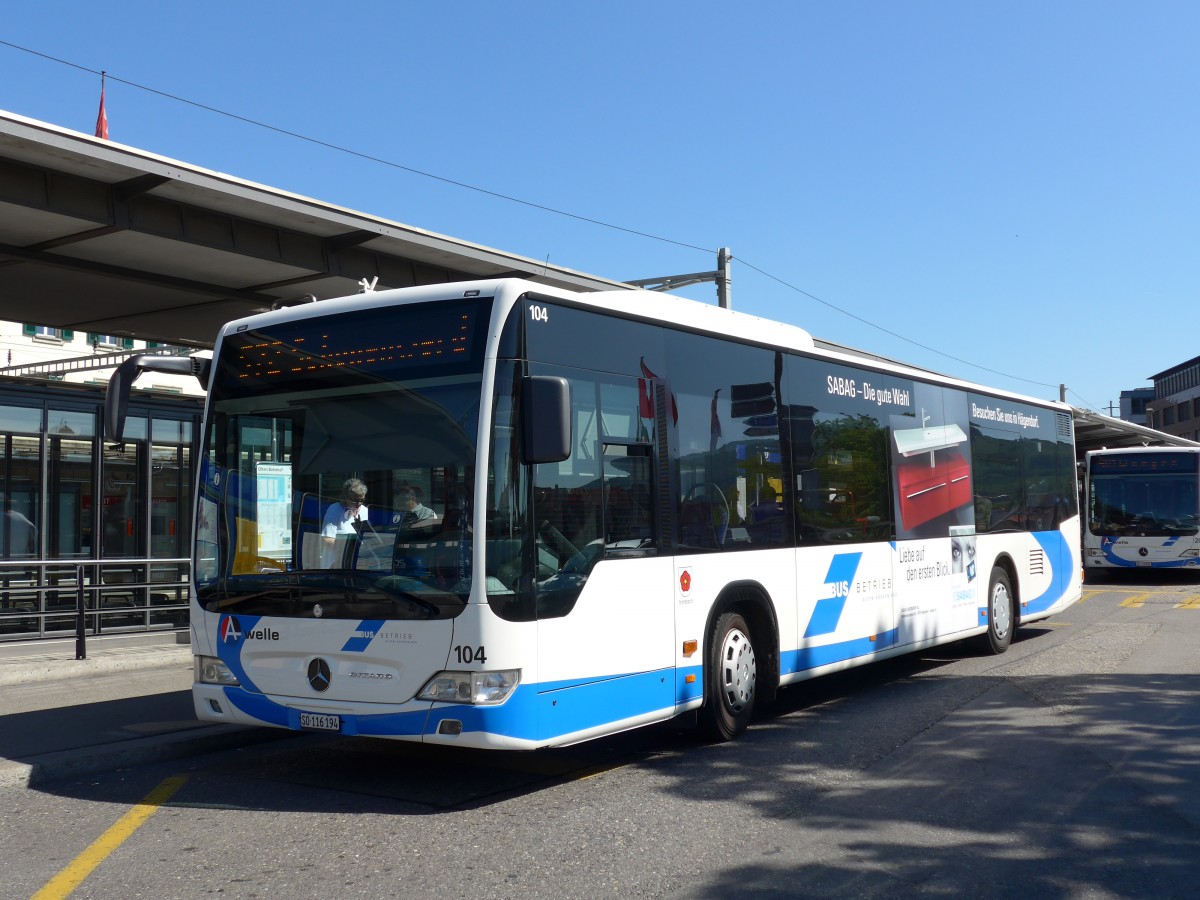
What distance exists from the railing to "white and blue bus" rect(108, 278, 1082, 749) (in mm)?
6970

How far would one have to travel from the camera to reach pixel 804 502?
32.2ft

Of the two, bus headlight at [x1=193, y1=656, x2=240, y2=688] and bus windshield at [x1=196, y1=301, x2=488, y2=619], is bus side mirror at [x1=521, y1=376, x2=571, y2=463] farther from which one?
bus headlight at [x1=193, y1=656, x2=240, y2=688]

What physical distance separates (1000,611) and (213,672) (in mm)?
9125

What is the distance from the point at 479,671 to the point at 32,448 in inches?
436

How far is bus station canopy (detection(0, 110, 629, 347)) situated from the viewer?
39.5 ft

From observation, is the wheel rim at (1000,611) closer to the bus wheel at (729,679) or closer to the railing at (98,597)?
the bus wheel at (729,679)

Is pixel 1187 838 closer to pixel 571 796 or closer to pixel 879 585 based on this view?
pixel 571 796

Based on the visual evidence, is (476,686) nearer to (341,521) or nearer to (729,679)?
(341,521)

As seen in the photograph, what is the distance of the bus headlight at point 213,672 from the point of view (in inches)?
296

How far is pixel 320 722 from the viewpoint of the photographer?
703 cm

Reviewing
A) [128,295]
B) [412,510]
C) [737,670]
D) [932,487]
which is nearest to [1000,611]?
[932,487]

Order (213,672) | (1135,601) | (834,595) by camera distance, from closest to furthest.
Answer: (213,672) < (834,595) < (1135,601)

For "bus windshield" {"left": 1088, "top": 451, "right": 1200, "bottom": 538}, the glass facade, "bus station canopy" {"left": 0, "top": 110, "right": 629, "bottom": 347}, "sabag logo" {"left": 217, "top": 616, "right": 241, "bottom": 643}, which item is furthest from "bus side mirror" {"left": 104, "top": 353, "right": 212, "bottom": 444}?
"bus windshield" {"left": 1088, "top": 451, "right": 1200, "bottom": 538}

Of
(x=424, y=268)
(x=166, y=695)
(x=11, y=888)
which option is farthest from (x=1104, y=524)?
(x=11, y=888)
